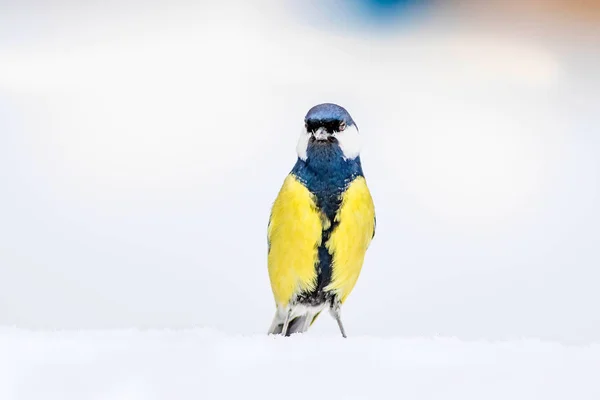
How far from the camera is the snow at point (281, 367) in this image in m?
0.91

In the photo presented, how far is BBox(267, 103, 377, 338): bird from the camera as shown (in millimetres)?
1307

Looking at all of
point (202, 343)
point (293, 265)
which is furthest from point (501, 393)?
point (293, 265)

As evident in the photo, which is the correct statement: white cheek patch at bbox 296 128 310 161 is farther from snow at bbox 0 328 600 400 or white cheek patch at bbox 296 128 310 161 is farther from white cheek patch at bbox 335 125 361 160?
snow at bbox 0 328 600 400

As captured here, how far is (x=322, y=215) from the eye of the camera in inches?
51.5

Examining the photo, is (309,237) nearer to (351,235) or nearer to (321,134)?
(351,235)

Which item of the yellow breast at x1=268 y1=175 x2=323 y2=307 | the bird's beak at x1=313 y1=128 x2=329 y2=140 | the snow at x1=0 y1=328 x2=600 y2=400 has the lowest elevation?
the snow at x1=0 y1=328 x2=600 y2=400

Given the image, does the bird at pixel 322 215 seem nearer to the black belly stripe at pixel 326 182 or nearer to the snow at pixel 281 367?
the black belly stripe at pixel 326 182

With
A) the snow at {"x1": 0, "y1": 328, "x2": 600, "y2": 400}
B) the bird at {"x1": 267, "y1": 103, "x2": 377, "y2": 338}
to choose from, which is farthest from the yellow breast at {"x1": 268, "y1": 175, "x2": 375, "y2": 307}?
the snow at {"x1": 0, "y1": 328, "x2": 600, "y2": 400}

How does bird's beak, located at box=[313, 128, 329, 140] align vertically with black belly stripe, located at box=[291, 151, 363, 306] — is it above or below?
above

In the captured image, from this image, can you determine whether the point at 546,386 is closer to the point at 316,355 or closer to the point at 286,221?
the point at 316,355

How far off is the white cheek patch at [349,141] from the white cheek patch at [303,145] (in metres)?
0.06

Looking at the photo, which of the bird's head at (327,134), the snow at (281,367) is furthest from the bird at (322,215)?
the snow at (281,367)

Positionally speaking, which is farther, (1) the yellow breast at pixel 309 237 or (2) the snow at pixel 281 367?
(1) the yellow breast at pixel 309 237

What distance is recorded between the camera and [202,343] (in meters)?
1.02
